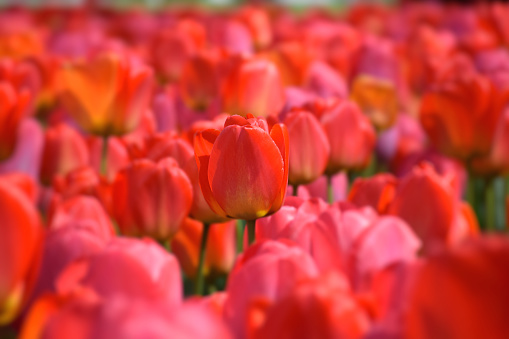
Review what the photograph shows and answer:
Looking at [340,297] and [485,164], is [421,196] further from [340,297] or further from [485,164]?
[485,164]

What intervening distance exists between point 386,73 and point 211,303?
105cm

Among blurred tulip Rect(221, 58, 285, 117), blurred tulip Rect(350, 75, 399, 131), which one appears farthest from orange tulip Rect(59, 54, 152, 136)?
blurred tulip Rect(350, 75, 399, 131)

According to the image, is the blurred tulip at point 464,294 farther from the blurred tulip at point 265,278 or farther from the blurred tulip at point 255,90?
the blurred tulip at point 255,90

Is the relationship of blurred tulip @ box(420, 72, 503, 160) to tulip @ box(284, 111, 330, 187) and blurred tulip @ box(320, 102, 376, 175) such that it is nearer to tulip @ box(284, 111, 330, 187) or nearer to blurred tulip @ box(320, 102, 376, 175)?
blurred tulip @ box(320, 102, 376, 175)

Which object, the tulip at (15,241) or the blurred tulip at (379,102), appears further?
the blurred tulip at (379,102)

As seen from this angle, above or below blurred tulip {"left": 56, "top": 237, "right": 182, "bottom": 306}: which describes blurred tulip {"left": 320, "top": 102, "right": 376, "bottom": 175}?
below

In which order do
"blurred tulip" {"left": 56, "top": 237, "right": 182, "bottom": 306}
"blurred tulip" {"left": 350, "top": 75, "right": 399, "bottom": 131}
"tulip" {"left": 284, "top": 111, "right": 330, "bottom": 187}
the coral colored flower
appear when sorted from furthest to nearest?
1. "blurred tulip" {"left": 350, "top": 75, "right": 399, "bottom": 131}
2. "tulip" {"left": 284, "top": 111, "right": 330, "bottom": 187}
3. the coral colored flower
4. "blurred tulip" {"left": 56, "top": 237, "right": 182, "bottom": 306}

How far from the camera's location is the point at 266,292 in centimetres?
41

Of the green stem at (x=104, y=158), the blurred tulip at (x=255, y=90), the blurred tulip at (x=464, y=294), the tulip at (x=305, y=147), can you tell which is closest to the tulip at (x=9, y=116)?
the green stem at (x=104, y=158)

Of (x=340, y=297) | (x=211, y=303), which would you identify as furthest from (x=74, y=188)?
(x=340, y=297)

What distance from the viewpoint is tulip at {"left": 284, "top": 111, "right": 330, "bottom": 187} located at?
74 cm

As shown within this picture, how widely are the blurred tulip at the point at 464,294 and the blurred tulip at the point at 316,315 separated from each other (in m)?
0.03

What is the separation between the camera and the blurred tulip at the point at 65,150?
1083 millimetres

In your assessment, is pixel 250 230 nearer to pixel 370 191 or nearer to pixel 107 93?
pixel 370 191
